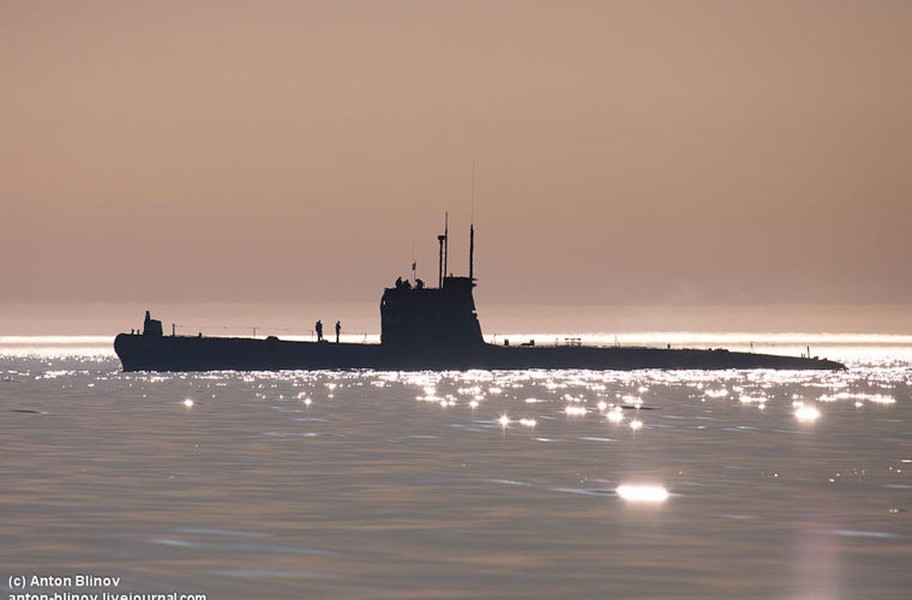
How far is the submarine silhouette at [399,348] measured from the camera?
122062 millimetres

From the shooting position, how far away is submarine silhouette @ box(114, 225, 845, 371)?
122062 mm

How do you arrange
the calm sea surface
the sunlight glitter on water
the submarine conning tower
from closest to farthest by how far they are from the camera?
the calm sea surface
the sunlight glitter on water
the submarine conning tower

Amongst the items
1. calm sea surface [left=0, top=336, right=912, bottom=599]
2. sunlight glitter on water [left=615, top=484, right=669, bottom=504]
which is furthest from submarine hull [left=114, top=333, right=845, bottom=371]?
sunlight glitter on water [left=615, top=484, right=669, bottom=504]

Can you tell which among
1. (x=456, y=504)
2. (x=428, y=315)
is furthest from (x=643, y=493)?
(x=428, y=315)

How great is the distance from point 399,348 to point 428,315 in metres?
3.94

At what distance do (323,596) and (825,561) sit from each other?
8.43 metres

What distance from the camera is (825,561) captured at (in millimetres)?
24406

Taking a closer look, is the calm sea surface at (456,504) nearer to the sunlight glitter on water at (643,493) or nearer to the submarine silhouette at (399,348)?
the sunlight glitter on water at (643,493)

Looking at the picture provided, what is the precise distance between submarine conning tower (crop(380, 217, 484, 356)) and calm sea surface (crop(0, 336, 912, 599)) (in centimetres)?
5729

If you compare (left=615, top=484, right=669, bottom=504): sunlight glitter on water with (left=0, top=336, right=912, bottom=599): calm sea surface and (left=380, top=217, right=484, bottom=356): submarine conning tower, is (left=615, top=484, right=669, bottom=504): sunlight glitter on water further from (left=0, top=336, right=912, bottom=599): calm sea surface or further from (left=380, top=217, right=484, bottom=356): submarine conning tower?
(left=380, top=217, right=484, bottom=356): submarine conning tower

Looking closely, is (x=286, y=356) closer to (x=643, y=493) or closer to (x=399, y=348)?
(x=399, y=348)

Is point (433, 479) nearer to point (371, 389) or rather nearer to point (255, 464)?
point (255, 464)

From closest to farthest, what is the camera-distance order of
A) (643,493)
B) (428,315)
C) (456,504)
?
1. (456,504)
2. (643,493)
3. (428,315)

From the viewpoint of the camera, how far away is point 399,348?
12356 cm
